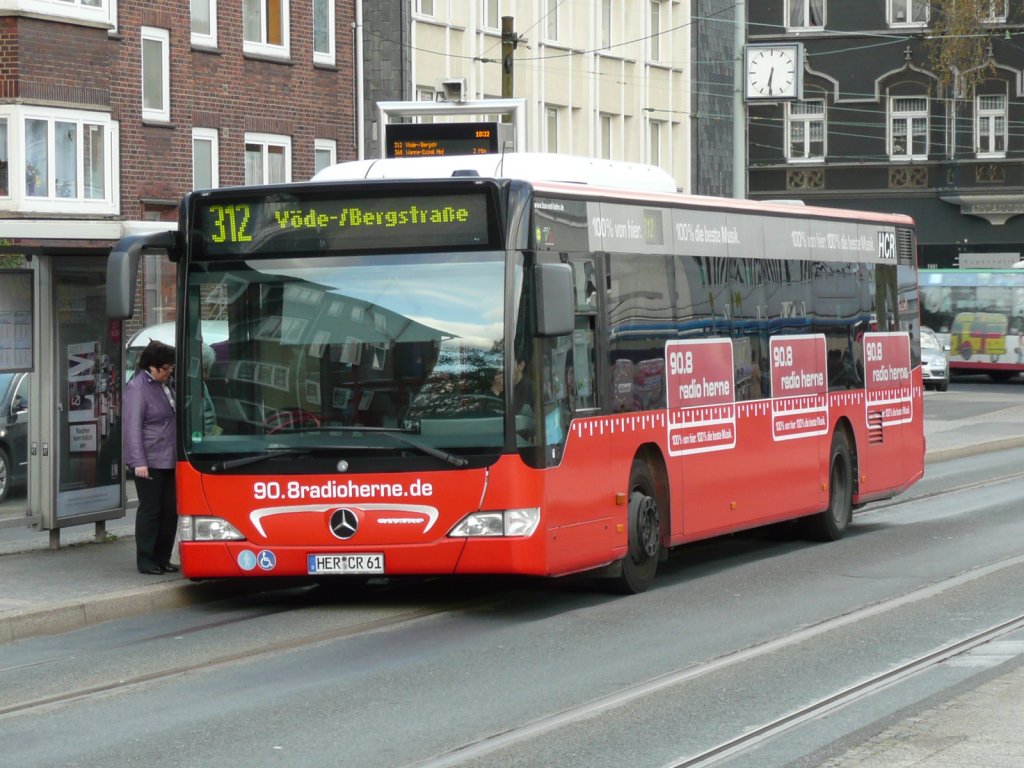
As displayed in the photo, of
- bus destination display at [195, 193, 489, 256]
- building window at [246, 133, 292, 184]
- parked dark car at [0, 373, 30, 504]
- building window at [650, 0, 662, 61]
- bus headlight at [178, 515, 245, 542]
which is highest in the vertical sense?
building window at [650, 0, 662, 61]

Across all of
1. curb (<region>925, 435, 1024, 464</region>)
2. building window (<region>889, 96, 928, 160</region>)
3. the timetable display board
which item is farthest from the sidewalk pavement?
building window (<region>889, 96, 928, 160</region>)

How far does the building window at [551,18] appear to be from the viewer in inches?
1913

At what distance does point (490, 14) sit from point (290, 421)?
3584 cm

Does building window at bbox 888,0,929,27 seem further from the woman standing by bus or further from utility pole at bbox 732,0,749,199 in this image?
the woman standing by bus

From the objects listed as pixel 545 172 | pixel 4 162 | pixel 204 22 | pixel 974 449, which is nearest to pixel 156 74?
pixel 204 22

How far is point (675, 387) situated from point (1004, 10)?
165ft

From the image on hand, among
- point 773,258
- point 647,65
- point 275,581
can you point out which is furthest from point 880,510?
point 647,65

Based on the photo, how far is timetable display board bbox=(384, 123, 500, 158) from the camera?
919 inches

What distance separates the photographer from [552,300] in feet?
38.7

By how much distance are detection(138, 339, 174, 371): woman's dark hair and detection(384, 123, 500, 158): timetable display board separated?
9.25 meters

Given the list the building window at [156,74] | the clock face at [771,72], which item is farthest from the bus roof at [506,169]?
the building window at [156,74]

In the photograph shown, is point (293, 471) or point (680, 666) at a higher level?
point (293, 471)

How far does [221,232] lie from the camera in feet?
40.5

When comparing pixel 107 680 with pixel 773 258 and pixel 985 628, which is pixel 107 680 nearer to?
pixel 985 628
